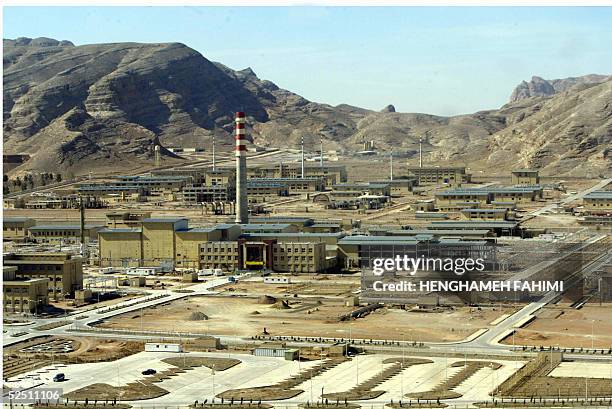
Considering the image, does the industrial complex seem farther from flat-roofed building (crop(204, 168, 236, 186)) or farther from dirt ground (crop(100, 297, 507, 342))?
flat-roofed building (crop(204, 168, 236, 186))

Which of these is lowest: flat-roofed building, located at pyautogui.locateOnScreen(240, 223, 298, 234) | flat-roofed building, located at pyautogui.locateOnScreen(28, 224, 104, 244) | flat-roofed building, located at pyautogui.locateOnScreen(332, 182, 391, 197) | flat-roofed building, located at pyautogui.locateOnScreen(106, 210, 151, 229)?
flat-roofed building, located at pyautogui.locateOnScreen(28, 224, 104, 244)

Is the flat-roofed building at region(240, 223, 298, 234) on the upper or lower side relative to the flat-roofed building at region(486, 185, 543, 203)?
Result: lower

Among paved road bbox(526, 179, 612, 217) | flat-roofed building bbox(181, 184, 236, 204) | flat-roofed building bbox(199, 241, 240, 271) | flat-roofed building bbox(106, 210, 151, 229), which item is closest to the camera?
flat-roofed building bbox(199, 241, 240, 271)

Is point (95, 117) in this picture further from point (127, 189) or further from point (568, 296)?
point (568, 296)

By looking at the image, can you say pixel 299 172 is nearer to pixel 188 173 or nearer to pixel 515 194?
pixel 188 173

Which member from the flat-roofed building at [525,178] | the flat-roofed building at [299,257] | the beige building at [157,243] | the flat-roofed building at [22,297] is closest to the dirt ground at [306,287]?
the flat-roofed building at [299,257]

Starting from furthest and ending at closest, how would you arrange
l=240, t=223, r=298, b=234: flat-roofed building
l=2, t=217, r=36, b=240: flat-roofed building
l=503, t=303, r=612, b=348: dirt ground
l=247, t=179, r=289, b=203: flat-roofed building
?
l=247, t=179, r=289, b=203: flat-roofed building, l=2, t=217, r=36, b=240: flat-roofed building, l=240, t=223, r=298, b=234: flat-roofed building, l=503, t=303, r=612, b=348: dirt ground

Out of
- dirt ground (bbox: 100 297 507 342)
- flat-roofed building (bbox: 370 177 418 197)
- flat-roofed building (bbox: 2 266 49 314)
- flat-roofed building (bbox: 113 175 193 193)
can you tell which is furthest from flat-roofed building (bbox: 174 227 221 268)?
flat-roofed building (bbox: 113 175 193 193)
